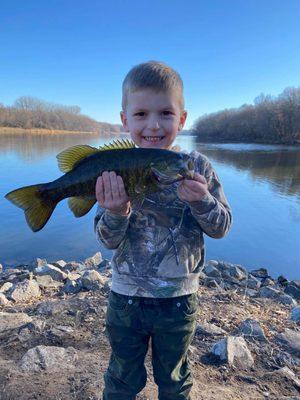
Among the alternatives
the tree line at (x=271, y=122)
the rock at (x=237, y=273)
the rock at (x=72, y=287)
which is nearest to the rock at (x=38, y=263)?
the rock at (x=72, y=287)

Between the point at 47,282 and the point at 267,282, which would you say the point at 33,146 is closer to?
the point at 47,282

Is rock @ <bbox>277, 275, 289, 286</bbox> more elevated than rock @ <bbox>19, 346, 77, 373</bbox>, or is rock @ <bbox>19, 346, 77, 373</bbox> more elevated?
rock @ <bbox>19, 346, 77, 373</bbox>

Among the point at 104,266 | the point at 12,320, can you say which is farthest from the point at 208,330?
the point at 104,266

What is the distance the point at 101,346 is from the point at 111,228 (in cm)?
228

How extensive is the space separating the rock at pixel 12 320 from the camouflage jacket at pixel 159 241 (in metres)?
2.64

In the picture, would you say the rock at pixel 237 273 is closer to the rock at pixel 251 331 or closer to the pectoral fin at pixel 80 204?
the rock at pixel 251 331

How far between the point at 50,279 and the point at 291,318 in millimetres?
4867

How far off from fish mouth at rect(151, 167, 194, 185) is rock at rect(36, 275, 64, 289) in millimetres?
5546

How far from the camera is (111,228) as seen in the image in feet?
8.61

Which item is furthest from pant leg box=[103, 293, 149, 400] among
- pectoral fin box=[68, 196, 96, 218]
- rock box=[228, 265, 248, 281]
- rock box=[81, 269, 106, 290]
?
rock box=[228, 265, 248, 281]

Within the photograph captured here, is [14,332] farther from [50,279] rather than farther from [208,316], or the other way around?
[50,279]

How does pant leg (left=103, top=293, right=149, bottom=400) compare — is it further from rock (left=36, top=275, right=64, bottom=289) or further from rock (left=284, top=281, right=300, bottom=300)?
rock (left=284, top=281, right=300, bottom=300)

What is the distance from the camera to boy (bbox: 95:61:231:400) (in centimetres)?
265

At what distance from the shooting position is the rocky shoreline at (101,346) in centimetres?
353
